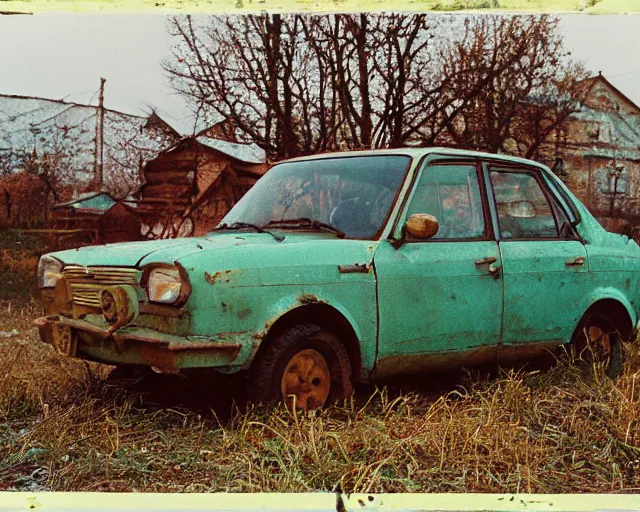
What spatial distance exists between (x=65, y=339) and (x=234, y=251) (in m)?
1.01

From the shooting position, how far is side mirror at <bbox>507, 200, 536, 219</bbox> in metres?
5.26

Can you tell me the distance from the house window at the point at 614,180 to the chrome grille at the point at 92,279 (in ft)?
9.37

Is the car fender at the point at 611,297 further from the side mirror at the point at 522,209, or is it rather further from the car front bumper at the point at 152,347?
the car front bumper at the point at 152,347

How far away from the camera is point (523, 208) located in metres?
5.34

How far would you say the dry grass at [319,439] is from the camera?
3.83 m

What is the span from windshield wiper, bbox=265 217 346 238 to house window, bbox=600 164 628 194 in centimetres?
173

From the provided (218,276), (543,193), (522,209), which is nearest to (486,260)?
(522,209)

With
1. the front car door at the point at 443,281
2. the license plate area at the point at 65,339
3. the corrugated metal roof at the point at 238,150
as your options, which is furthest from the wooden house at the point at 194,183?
the front car door at the point at 443,281

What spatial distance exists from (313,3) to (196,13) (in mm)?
608

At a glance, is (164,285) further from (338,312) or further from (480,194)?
(480,194)

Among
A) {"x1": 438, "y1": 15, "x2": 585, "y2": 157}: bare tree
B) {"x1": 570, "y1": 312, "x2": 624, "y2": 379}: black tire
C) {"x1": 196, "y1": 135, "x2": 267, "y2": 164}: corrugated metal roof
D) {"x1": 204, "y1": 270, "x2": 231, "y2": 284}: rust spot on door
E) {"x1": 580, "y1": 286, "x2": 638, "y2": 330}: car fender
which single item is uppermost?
{"x1": 438, "y1": 15, "x2": 585, "y2": 157}: bare tree

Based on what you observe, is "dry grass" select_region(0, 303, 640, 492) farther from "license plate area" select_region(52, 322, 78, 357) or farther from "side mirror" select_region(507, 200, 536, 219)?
"side mirror" select_region(507, 200, 536, 219)

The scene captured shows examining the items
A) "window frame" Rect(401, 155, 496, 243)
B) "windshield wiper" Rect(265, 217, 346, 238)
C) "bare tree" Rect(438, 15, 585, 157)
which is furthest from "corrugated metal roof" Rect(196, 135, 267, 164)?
"bare tree" Rect(438, 15, 585, 157)

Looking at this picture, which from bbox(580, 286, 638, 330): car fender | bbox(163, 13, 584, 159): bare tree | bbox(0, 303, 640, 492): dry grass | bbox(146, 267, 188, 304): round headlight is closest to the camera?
bbox(0, 303, 640, 492): dry grass
